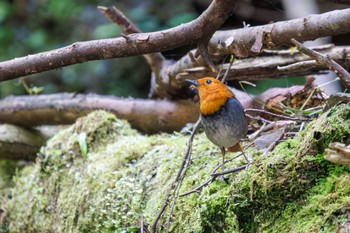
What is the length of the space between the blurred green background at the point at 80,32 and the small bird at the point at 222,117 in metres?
3.46

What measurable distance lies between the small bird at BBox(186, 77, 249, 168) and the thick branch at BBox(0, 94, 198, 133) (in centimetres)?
145

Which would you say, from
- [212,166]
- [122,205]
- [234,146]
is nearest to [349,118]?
[234,146]

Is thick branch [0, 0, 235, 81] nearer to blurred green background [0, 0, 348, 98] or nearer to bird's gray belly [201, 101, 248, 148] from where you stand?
bird's gray belly [201, 101, 248, 148]

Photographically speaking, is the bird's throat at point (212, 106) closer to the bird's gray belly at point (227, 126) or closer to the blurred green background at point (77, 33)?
the bird's gray belly at point (227, 126)

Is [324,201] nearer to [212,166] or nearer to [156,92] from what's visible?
[212,166]

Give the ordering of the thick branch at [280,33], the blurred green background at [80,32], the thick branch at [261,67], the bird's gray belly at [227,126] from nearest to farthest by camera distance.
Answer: the thick branch at [280,33]
the bird's gray belly at [227,126]
the thick branch at [261,67]
the blurred green background at [80,32]

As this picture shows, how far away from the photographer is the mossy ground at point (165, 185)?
1643mm

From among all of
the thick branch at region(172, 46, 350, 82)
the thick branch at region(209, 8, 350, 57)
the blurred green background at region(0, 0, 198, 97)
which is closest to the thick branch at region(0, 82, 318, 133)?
the thick branch at region(172, 46, 350, 82)

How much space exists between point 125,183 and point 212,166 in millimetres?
544

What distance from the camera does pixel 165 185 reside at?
233 cm

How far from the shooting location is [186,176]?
2.29 meters

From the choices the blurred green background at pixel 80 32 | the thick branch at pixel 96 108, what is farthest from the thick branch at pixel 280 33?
the blurred green background at pixel 80 32

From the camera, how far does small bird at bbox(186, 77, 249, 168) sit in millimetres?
1949

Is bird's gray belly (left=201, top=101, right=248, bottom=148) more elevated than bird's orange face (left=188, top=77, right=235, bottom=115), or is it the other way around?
bird's orange face (left=188, top=77, right=235, bottom=115)
